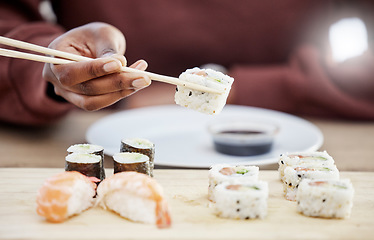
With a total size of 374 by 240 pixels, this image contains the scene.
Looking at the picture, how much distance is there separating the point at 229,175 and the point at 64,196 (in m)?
0.54

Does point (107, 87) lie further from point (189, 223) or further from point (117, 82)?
point (189, 223)

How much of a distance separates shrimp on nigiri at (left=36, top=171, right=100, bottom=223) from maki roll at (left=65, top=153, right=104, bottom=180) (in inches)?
2.0

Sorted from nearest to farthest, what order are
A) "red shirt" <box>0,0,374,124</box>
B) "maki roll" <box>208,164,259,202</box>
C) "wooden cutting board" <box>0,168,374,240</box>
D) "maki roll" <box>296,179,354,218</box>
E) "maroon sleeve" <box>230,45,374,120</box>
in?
1. "wooden cutting board" <box>0,168,374,240</box>
2. "maki roll" <box>296,179,354,218</box>
3. "maki roll" <box>208,164,259,202</box>
4. "maroon sleeve" <box>230,45,374,120</box>
5. "red shirt" <box>0,0,374,124</box>

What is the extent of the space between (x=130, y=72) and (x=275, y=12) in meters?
2.27

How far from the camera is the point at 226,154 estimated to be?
6.82 ft

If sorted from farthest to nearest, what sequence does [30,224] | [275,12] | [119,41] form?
[275,12] < [119,41] < [30,224]

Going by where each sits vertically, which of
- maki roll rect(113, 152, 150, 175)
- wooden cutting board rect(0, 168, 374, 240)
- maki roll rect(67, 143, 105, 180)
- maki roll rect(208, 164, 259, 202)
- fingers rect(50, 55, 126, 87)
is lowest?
Result: wooden cutting board rect(0, 168, 374, 240)

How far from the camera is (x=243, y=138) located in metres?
2.01

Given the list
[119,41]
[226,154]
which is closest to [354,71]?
[226,154]

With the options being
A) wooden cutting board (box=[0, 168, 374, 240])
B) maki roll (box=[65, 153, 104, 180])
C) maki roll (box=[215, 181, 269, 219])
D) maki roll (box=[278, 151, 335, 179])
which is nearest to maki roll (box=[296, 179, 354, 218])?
wooden cutting board (box=[0, 168, 374, 240])

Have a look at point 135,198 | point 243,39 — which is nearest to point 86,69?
point 135,198

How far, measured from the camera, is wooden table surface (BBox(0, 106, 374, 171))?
2.00 m

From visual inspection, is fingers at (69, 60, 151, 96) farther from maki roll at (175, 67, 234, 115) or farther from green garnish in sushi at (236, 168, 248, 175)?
green garnish in sushi at (236, 168, 248, 175)

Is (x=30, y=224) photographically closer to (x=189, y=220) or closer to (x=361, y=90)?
(x=189, y=220)
